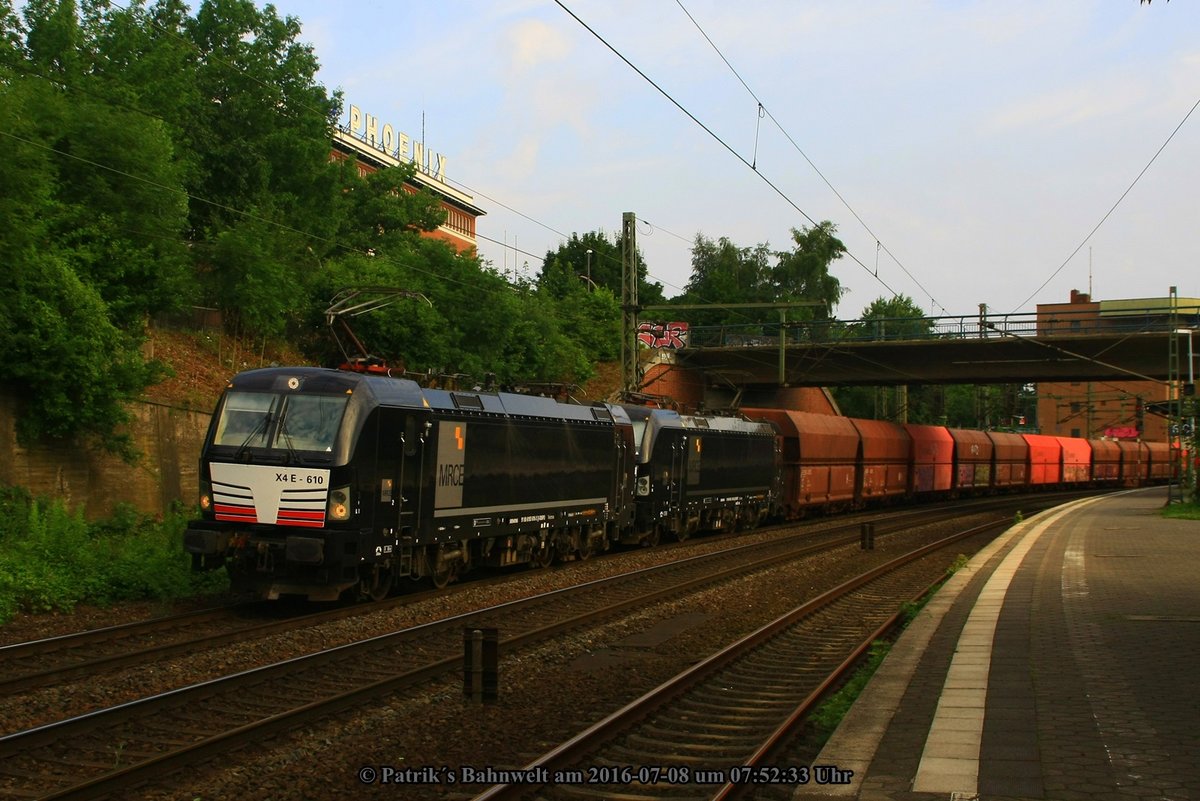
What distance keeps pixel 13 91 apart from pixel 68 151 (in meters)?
2.23

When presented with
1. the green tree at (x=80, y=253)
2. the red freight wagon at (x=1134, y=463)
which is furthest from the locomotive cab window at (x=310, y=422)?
the red freight wagon at (x=1134, y=463)

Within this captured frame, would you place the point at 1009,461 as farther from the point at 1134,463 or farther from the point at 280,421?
the point at 280,421

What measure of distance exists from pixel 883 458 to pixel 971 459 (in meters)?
11.7

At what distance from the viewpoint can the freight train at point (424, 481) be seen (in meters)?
13.7

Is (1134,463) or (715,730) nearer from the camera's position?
(715,730)

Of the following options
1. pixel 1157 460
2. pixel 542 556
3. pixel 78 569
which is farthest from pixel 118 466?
pixel 1157 460

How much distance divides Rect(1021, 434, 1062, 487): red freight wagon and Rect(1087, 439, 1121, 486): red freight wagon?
5.77 meters

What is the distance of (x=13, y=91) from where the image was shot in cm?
2164

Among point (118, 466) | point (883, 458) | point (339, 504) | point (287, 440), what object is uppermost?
point (883, 458)

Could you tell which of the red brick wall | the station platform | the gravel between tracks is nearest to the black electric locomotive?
the gravel between tracks

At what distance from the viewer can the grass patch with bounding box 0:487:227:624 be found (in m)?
Answer: 14.0

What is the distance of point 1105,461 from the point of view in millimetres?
69938

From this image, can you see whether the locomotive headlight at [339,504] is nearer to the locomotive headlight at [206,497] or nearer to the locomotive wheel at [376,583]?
the locomotive wheel at [376,583]

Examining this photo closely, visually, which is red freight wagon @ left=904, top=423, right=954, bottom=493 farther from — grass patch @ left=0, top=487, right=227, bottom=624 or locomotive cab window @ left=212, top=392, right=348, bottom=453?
locomotive cab window @ left=212, top=392, right=348, bottom=453
